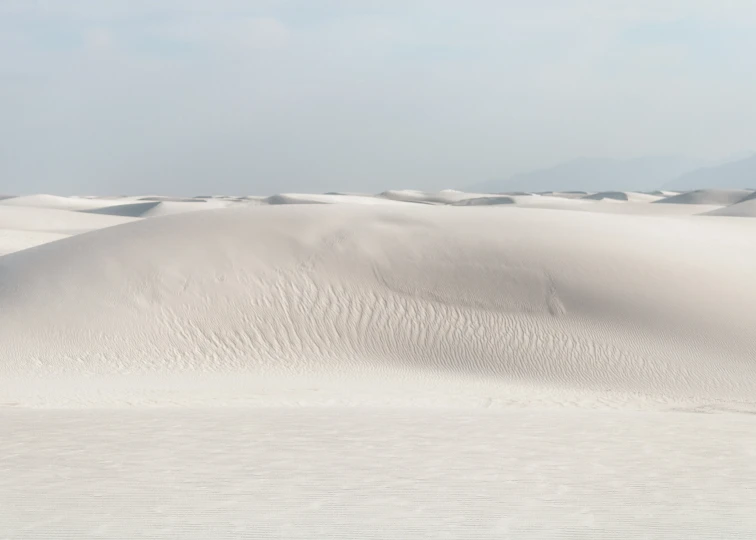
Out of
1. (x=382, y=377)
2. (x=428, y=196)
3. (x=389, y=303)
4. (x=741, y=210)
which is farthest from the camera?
(x=428, y=196)

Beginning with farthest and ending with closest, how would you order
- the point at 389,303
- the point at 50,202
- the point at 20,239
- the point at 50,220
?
the point at 50,202 → the point at 50,220 → the point at 20,239 → the point at 389,303

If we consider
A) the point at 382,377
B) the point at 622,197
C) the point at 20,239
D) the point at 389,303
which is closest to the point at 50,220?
the point at 20,239

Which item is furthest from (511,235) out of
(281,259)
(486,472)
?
(486,472)

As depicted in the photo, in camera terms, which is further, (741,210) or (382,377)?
(741,210)

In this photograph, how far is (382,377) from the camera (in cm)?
1437

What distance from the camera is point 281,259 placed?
17.7m

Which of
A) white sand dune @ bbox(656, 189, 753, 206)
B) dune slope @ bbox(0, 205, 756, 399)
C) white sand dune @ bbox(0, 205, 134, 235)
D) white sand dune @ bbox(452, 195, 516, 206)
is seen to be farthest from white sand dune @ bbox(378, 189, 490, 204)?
dune slope @ bbox(0, 205, 756, 399)

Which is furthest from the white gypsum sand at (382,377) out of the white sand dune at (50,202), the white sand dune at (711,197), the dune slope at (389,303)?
the white sand dune at (50,202)

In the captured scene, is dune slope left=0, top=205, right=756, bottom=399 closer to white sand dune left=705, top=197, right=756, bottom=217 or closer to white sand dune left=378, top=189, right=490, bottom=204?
white sand dune left=705, top=197, right=756, bottom=217

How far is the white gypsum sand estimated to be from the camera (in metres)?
5.54

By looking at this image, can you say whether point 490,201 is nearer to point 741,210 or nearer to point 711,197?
point 711,197

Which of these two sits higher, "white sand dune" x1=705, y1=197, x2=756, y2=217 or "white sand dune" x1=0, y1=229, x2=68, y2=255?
"white sand dune" x1=705, y1=197, x2=756, y2=217

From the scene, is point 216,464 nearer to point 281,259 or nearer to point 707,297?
point 281,259

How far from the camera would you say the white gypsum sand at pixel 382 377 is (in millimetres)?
5539
